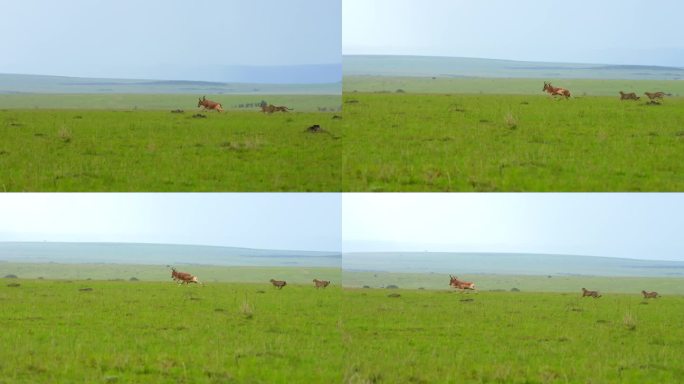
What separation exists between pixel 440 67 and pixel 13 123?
751 cm

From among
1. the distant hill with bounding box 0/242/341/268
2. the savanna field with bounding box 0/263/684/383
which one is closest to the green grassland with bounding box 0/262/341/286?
the savanna field with bounding box 0/263/684/383

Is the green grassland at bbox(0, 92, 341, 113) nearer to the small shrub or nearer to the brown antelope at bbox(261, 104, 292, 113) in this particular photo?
the brown antelope at bbox(261, 104, 292, 113)

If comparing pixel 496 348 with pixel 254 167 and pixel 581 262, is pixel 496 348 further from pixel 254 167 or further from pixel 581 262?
pixel 254 167

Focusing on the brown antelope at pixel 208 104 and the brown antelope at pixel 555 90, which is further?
the brown antelope at pixel 208 104

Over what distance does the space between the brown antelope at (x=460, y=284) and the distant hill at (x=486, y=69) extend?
12.0 ft

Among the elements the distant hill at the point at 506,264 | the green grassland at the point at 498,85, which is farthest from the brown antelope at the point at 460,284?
the green grassland at the point at 498,85

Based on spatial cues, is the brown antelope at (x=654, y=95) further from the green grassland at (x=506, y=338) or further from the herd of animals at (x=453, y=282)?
the green grassland at (x=506, y=338)

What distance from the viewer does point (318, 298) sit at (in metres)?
20.5

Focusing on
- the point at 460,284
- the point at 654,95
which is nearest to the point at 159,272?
the point at 460,284

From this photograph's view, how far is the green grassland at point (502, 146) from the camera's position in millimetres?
18844

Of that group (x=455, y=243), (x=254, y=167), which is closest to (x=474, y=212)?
(x=455, y=243)

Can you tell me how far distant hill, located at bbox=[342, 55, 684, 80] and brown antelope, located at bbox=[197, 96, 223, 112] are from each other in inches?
106

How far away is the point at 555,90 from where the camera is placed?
21.4 metres

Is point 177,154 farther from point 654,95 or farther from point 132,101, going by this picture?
point 654,95
